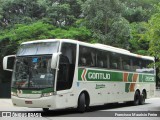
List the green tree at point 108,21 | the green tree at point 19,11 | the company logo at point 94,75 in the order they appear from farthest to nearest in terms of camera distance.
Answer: the green tree at point 19,11
the green tree at point 108,21
the company logo at point 94,75

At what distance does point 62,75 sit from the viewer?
49.9 feet

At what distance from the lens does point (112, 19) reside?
32.2 meters

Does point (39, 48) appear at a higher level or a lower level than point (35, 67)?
higher

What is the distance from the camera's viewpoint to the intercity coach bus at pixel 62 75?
14.7 meters

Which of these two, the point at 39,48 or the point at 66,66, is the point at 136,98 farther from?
the point at 39,48

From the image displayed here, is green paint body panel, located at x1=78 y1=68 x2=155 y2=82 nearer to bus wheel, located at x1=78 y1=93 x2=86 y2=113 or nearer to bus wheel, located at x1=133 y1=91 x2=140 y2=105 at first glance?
bus wheel, located at x1=78 y1=93 x2=86 y2=113

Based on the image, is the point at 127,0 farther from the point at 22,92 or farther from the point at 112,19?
the point at 22,92

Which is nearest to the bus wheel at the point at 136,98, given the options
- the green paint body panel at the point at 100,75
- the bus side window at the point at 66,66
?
the green paint body panel at the point at 100,75

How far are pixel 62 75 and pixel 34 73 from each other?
3.99ft

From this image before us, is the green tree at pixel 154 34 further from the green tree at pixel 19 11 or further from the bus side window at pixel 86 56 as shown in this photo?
the green tree at pixel 19 11

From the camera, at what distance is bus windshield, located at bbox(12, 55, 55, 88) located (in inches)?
581

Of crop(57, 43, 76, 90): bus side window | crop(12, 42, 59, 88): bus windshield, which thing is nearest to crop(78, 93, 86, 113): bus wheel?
crop(57, 43, 76, 90): bus side window

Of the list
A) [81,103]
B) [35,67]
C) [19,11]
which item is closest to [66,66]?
[35,67]

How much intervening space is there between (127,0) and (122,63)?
26.3 m
